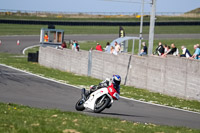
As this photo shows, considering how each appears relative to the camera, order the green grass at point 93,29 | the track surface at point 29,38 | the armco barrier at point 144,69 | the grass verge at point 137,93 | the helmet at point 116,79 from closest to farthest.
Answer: the helmet at point 116,79 < the grass verge at point 137,93 < the armco barrier at point 144,69 < the track surface at point 29,38 < the green grass at point 93,29

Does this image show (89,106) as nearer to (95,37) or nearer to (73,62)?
(73,62)

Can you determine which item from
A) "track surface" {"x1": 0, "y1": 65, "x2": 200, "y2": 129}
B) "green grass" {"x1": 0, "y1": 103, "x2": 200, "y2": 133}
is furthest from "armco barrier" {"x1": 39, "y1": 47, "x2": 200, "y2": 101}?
"green grass" {"x1": 0, "y1": 103, "x2": 200, "y2": 133}

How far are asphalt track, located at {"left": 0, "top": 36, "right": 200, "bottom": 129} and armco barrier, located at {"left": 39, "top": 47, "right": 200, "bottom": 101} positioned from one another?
2.81 m

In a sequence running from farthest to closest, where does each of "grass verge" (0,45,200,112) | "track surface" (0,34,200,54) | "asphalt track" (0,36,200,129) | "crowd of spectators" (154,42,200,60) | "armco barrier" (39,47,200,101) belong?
"track surface" (0,34,200,54)
"crowd of spectators" (154,42,200,60)
"armco barrier" (39,47,200,101)
"grass verge" (0,45,200,112)
"asphalt track" (0,36,200,129)

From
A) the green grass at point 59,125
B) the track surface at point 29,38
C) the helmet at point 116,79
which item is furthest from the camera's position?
the track surface at point 29,38

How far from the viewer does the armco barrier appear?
773 inches

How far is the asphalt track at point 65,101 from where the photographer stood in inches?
555

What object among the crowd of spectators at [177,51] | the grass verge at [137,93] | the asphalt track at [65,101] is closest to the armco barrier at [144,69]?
the grass verge at [137,93]

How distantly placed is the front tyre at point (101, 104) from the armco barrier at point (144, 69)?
6.88m

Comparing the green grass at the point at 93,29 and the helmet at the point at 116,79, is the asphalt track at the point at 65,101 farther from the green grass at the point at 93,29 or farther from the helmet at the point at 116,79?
the green grass at the point at 93,29

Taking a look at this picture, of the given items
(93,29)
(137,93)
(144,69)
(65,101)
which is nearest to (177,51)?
(144,69)

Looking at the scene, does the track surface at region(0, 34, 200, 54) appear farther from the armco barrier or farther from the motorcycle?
the motorcycle

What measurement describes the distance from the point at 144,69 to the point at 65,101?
6.73m

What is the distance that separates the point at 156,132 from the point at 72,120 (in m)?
2.08
